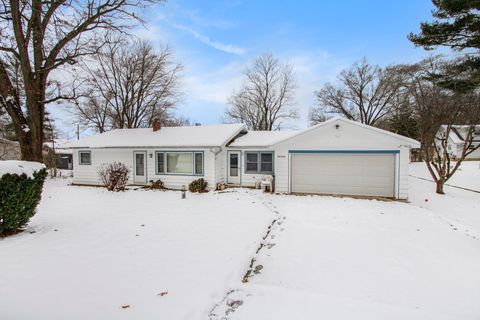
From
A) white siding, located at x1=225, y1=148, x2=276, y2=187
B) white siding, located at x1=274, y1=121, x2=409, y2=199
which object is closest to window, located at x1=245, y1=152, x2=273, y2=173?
white siding, located at x1=225, y1=148, x2=276, y2=187

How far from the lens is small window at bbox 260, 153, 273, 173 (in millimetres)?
12836

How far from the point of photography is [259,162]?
13.0 meters

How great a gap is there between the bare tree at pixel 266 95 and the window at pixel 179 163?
1834cm

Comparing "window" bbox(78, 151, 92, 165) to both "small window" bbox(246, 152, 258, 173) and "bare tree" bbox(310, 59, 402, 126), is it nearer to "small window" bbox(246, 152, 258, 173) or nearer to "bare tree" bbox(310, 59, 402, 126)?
"small window" bbox(246, 152, 258, 173)

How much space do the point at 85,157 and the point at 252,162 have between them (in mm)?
10907

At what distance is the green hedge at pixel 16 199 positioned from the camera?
5.32 m

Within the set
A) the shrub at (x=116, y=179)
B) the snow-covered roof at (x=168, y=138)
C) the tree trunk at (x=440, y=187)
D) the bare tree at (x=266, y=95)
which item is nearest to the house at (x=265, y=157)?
the snow-covered roof at (x=168, y=138)

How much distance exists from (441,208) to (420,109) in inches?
292

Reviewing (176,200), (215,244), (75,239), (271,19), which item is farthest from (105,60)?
(215,244)

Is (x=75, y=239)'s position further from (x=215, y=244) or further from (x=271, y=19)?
(x=271, y=19)

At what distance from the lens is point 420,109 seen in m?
14.3

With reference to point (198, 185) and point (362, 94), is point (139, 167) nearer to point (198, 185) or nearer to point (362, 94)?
point (198, 185)

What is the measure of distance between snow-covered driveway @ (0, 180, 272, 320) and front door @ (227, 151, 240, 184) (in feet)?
16.8

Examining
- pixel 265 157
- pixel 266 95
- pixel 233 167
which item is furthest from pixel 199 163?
pixel 266 95
